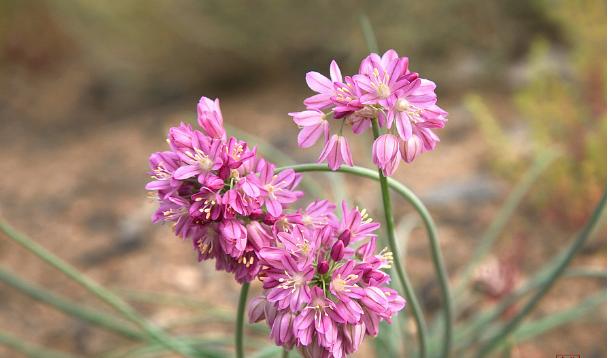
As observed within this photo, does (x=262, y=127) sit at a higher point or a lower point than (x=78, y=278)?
higher

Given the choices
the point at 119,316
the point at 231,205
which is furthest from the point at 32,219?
the point at 231,205

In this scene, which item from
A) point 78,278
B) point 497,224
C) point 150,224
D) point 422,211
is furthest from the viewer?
point 150,224

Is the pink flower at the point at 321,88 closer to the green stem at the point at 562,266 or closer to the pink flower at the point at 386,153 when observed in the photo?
the pink flower at the point at 386,153

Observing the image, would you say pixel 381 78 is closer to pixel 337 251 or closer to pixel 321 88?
pixel 321 88

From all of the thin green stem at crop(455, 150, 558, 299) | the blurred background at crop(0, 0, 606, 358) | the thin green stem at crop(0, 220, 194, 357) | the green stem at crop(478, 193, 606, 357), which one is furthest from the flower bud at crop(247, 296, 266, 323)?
the thin green stem at crop(455, 150, 558, 299)

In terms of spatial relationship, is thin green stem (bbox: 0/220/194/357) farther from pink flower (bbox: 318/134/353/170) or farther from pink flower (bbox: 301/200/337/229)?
pink flower (bbox: 318/134/353/170)

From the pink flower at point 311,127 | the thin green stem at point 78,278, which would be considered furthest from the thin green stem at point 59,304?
the pink flower at point 311,127

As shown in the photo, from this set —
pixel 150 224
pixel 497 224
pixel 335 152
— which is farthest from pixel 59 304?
pixel 150 224
